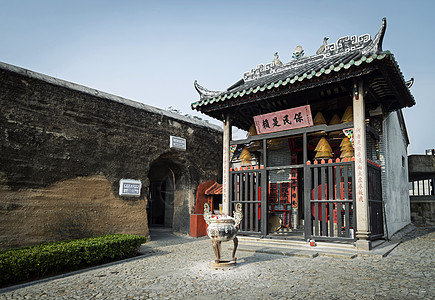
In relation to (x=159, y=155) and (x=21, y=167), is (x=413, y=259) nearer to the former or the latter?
(x=159, y=155)

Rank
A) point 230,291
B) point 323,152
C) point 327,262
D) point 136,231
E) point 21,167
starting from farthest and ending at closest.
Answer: point 136,231 → point 323,152 → point 21,167 → point 327,262 → point 230,291

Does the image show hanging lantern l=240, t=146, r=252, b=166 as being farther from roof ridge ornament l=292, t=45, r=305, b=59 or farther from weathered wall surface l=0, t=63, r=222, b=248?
roof ridge ornament l=292, t=45, r=305, b=59

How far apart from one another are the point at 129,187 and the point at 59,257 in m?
3.66

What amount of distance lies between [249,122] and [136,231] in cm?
479

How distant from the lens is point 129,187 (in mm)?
9141

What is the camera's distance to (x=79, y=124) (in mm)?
8234

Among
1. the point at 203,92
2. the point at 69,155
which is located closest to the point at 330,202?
the point at 203,92

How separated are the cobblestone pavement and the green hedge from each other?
34cm

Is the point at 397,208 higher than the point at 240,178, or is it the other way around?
the point at 240,178

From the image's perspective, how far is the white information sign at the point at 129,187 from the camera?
8.97 m

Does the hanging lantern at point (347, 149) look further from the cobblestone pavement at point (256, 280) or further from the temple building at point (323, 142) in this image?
the cobblestone pavement at point (256, 280)

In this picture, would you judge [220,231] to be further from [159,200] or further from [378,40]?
[159,200]

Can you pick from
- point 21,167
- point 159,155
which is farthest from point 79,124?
point 159,155

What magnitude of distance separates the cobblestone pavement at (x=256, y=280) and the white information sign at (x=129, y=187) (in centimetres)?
278
